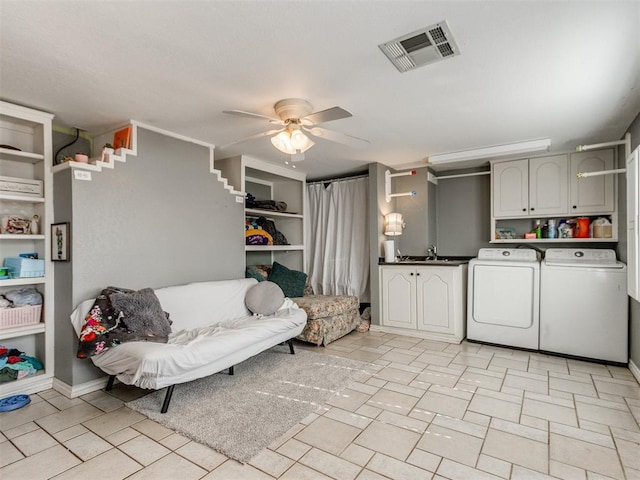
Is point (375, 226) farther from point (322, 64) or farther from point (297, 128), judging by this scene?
point (322, 64)

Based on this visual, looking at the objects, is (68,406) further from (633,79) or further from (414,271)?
(633,79)

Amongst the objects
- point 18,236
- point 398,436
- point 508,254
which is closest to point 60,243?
point 18,236

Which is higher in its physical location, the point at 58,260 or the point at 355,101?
the point at 355,101

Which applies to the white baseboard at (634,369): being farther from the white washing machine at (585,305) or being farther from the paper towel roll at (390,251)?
the paper towel roll at (390,251)

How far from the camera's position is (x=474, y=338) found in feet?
13.1

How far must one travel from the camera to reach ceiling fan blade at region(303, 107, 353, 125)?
2.21m

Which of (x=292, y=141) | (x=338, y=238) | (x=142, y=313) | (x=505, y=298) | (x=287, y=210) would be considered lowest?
(x=505, y=298)

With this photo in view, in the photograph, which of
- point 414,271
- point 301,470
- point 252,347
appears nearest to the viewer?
point 301,470

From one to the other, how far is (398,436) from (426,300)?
7.57 feet

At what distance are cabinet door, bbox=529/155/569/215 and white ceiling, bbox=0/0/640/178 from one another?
63 centimetres

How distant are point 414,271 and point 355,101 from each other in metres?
2.42

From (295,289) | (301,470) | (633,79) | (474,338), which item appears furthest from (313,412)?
(633,79)

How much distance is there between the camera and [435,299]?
13.4 ft

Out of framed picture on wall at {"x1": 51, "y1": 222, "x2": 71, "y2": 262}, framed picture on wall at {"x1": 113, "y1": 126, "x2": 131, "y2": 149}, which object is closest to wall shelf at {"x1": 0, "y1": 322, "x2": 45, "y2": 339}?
framed picture on wall at {"x1": 51, "y1": 222, "x2": 71, "y2": 262}
